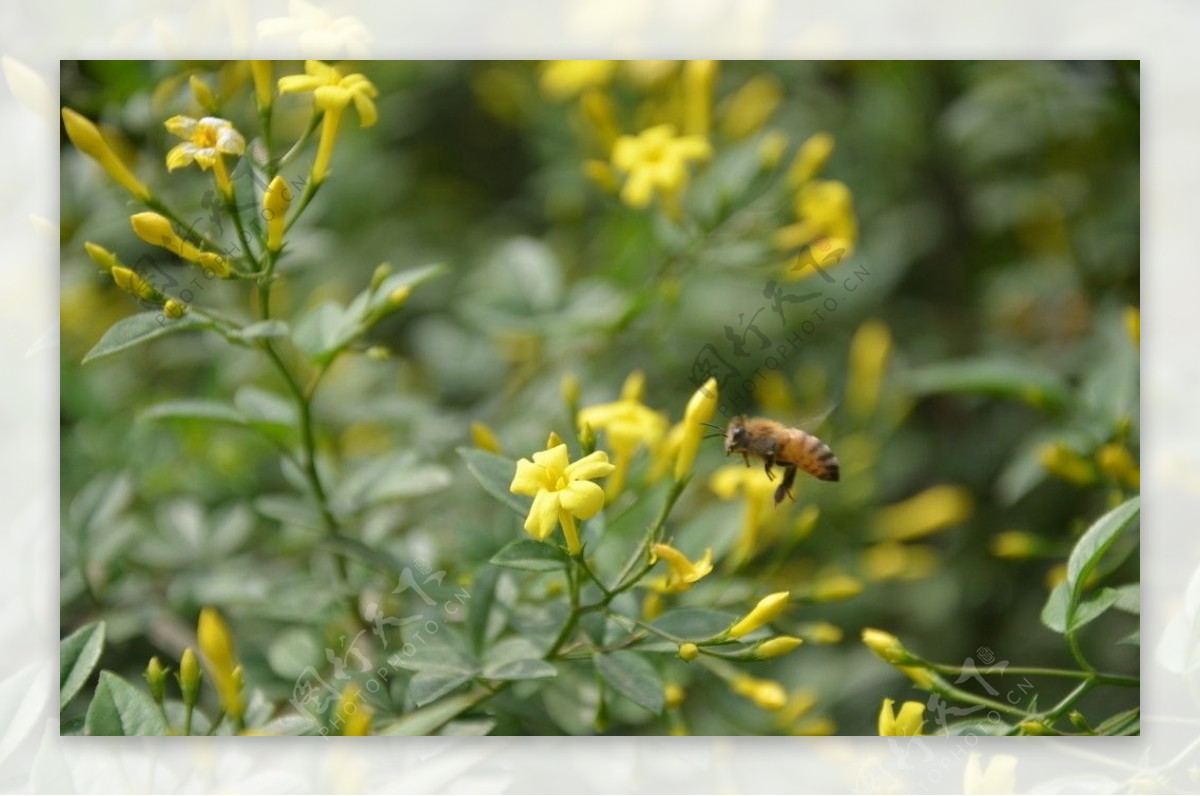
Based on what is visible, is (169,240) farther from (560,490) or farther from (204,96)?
(560,490)

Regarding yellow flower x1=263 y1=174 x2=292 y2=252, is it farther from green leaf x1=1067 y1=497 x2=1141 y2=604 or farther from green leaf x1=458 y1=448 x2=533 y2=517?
green leaf x1=1067 y1=497 x2=1141 y2=604

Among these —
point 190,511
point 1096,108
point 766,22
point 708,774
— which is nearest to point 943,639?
point 708,774

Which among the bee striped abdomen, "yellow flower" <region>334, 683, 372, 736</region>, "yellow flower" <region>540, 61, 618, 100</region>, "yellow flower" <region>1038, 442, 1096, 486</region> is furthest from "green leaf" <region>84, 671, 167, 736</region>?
"yellow flower" <region>1038, 442, 1096, 486</region>

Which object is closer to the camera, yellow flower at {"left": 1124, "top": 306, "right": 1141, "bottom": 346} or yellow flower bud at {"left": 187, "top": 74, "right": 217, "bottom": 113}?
yellow flower bud at {"left": 187, "top": 74, "right": 217, "bottom": 113}

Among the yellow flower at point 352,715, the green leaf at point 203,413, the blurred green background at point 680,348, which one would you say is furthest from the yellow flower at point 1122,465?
the green leaf at point 203,413

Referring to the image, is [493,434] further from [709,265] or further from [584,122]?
[584,122]

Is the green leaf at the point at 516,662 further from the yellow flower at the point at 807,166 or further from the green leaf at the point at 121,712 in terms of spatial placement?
the yellow flower at the point at 807,166

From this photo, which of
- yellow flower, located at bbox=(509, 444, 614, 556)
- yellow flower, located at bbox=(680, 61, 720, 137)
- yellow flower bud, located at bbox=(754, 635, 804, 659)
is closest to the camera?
yellow flower, located at bbox=(509, 444, 614, 556)
